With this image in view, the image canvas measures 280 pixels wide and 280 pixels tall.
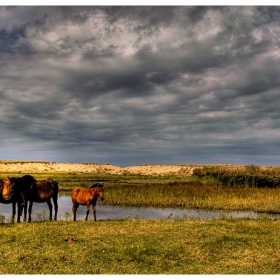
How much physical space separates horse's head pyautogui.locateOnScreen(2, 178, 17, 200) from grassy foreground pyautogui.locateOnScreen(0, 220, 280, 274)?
5.46ft

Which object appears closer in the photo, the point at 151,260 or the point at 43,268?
the point at 43,268

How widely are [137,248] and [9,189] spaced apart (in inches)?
307

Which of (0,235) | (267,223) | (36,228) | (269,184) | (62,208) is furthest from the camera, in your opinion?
(269,184)

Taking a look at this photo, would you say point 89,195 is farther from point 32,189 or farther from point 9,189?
point 9,189

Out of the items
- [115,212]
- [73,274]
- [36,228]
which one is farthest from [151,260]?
[115,212]

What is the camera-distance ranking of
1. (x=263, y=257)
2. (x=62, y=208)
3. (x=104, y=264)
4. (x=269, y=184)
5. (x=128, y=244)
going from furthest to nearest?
(x=269, y=184) → (x=62, y=208) → (x=128, y=244) → (x=263, y=257) → (x=104, y=264)

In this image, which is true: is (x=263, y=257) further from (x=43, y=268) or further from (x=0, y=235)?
(x=0, y=235)

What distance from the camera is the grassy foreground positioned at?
9625 mm

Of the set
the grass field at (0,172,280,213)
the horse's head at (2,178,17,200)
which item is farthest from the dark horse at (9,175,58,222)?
the grass field at (0,172,280,213)

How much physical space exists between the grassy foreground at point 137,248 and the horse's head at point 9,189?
1.67 metres

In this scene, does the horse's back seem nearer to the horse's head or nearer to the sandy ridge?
the horse's head

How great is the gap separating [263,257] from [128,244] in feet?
14.8

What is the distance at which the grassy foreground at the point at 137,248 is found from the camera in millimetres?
9625

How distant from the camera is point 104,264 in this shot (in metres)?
9.85
